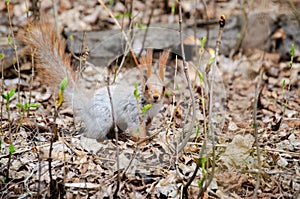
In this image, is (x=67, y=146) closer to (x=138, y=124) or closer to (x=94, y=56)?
(x=138, y=124)

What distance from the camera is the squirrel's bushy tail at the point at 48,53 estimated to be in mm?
2379

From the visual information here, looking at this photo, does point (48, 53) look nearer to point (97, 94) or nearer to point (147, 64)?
point (97, 94)

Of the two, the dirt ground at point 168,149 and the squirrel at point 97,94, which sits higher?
the squirrel at point 97,94

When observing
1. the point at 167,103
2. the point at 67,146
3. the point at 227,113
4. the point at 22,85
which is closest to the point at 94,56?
the point at 22,85

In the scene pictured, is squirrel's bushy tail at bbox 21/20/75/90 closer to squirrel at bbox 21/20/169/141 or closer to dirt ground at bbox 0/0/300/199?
squirrel at bbox 21/20/169/141

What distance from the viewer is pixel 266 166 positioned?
89.1 inches

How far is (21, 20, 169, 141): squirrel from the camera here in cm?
239

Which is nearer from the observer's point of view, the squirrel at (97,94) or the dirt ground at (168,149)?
the dirt ground at (168,149)

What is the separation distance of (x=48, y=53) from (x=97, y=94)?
1.11 feet

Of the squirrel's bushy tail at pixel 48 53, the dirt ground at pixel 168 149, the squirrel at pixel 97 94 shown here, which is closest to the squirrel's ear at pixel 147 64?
the squirrel at pixel 97 94

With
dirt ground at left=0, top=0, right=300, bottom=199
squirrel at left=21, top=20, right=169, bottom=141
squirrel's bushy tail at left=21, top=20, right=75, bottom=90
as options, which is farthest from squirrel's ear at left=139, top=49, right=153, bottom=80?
squirrel's bushy tail at left=21, top=20, right=75, bottom=90

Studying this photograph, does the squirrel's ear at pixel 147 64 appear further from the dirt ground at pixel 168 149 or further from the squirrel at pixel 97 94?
the dirt ground at pixel 168 149

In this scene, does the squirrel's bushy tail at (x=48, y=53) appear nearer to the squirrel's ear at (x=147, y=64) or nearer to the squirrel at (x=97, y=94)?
the squirrel at (x=97, y=94)

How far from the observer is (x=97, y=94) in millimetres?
2512
